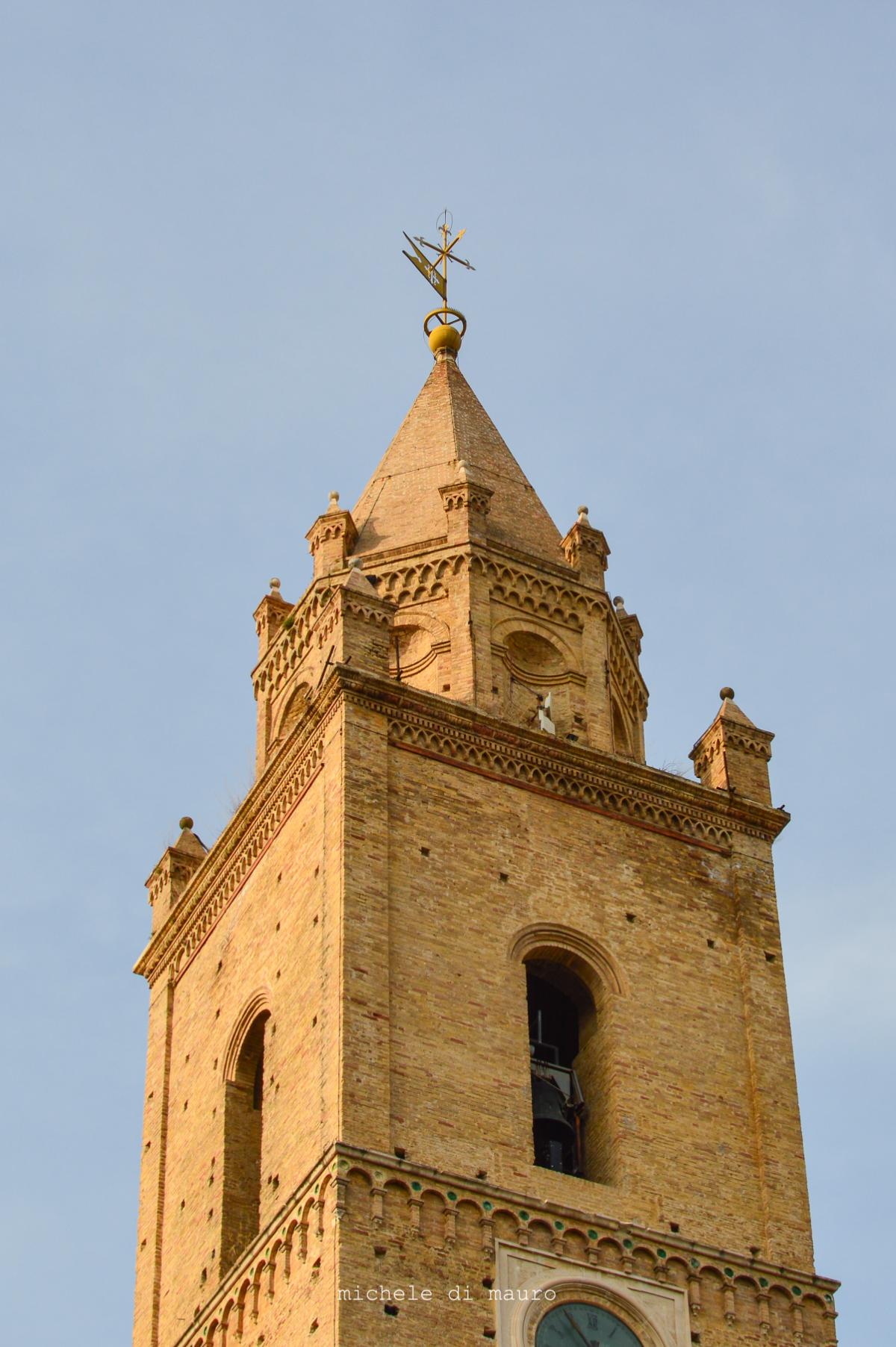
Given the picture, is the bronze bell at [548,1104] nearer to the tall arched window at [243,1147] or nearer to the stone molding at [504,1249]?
the stone molding at [504,1249]

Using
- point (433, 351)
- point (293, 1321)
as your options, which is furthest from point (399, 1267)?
point (433, 351)

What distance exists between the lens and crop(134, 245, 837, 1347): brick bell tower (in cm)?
2898

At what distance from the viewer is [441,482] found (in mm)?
38406

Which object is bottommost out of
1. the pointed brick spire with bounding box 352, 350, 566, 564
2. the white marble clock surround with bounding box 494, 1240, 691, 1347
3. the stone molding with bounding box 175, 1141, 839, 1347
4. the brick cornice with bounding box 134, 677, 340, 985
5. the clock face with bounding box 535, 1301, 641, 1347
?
the clock face with bounding box 535, 1301, 641, 1347

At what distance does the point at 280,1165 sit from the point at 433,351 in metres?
15.3

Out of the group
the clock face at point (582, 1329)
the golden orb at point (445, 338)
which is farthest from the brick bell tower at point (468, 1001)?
the golden orb at point (445, 338)

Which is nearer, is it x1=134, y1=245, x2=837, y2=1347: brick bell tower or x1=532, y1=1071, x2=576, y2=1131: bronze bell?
x1=134, y1=245, x2=837, y2=1347: brick bell tower

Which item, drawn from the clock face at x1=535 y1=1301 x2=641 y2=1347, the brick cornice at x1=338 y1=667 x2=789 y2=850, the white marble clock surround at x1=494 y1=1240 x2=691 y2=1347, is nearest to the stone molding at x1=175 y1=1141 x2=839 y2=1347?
the white marble clock surround at x1=494 y1=1240 x2=691 y2=1347

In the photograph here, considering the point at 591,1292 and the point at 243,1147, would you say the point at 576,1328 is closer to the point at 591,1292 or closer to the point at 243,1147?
the point at 591,1292

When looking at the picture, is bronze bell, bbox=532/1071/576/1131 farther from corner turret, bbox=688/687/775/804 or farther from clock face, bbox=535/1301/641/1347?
corner turret, bbox=688/687/775/804

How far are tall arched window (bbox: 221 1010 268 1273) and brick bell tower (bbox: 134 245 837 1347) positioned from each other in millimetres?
39

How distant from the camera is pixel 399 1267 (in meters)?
28.2

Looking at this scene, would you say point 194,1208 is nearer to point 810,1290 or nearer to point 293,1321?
point 293,1321

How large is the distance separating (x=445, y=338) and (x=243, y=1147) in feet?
46.1
